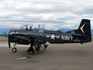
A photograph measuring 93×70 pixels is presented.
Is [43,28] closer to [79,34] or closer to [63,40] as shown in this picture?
[63,40]

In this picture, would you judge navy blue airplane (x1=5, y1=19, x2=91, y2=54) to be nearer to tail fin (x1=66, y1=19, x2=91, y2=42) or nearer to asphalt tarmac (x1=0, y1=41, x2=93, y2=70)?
tail fin (x1=66, y1=19, x2=91, y2=42)

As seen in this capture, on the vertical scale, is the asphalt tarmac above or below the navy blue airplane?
below

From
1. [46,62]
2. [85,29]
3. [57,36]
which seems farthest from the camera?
[85,29]

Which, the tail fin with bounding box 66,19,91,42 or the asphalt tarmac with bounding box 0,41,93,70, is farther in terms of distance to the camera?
the tail fin with bounding box 66,19,91,42

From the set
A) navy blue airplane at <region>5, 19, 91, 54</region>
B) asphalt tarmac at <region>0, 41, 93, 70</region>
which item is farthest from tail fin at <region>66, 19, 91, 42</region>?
asphalt tarmac at <region>0, 41, 93, 70</region>

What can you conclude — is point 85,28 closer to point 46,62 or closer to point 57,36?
point 57,36

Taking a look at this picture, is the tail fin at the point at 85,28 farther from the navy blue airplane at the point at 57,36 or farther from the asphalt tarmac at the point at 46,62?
the asphalt tarmac at the point at 46,62

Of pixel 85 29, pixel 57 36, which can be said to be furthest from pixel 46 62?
pixel 85 29

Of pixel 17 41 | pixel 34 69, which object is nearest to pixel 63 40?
pixel 17 41

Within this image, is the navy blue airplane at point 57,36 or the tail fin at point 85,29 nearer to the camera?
the navy blue airplane at point 57,36

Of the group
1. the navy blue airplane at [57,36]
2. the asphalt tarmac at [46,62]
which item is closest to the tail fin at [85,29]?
the navy blue airplane at [57,36]

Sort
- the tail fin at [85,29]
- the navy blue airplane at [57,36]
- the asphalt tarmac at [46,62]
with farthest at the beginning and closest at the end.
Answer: the tail fin at [85,29]
the navy blue airplane at [57,36]
the asphalt tarmac at [46,62]

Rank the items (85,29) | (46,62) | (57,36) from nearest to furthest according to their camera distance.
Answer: (46,62) → (57,36) → (85,29)

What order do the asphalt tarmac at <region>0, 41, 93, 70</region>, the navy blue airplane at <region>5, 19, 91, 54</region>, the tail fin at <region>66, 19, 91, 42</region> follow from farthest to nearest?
the tail fin at <region>66, 19, 91, 42</region> → the navy blue airplane at <region>5, 19, 91, 54</region> → the asphalt tarmac at <region>0, 41, 93, 70</region>
